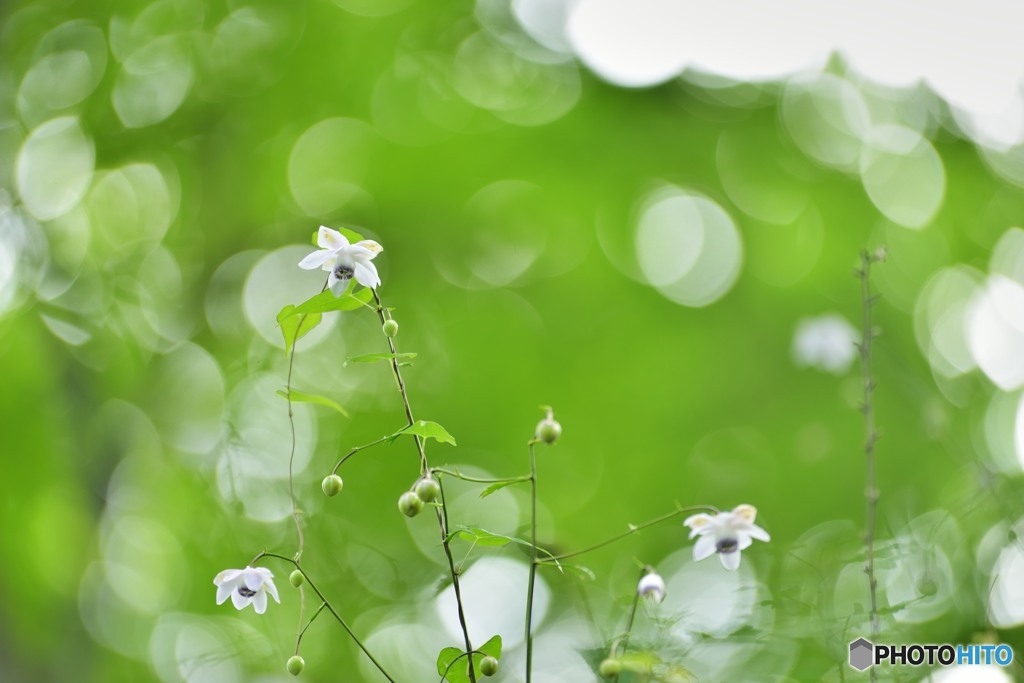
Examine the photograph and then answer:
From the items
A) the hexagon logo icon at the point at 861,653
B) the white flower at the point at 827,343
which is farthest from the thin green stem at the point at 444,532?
the white flower at the point at 827,343

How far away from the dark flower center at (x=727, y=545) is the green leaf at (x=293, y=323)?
416mm

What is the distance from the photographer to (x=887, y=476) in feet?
13.9

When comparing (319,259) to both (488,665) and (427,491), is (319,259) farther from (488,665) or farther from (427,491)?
(488,665)

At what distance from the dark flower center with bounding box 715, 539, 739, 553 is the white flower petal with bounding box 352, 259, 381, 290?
39 cm

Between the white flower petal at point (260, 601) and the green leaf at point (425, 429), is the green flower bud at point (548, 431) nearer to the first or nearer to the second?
the green leaf at point (425, 429)

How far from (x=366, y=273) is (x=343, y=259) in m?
0.04

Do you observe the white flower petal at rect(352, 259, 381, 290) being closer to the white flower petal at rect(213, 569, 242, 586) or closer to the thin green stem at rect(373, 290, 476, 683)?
the thin green stem at rect(373, 290, 476, 683)

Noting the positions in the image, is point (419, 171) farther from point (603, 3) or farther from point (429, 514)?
point (429, 514)

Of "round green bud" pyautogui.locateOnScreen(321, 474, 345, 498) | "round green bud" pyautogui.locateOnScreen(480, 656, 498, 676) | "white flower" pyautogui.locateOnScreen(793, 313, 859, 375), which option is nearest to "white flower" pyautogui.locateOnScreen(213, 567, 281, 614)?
"round green bud" pyautogui.locateOnScreen(321, 474, 345, 498)

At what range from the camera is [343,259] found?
0.74 metres

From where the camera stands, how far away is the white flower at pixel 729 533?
0.73m

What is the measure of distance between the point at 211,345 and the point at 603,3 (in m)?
3.51
